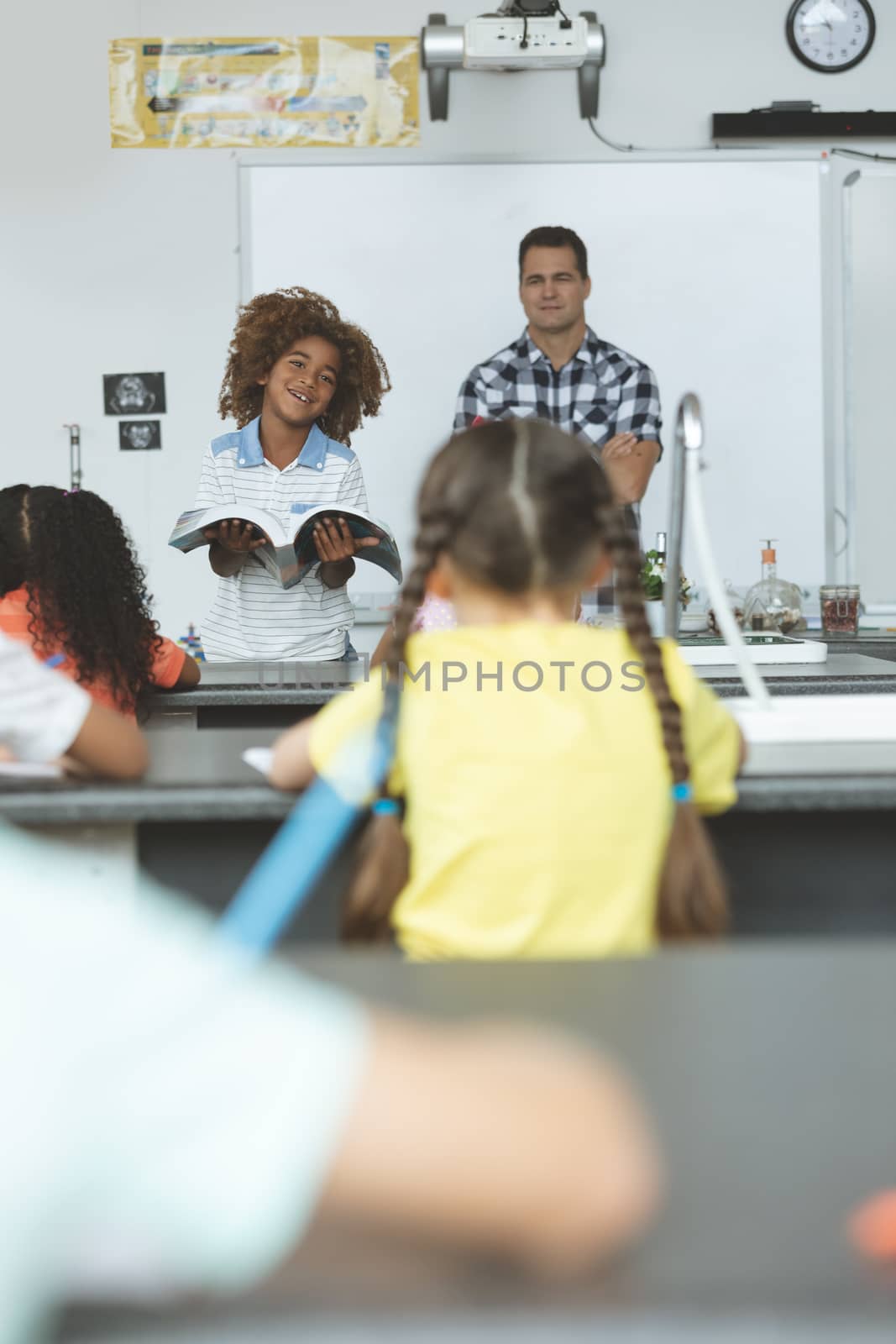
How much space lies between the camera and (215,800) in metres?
1.26

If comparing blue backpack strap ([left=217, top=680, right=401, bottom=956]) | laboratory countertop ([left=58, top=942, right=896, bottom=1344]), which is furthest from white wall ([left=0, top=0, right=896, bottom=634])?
laboratory countertop ([left=58, top=942, right=896, bottom=1344])

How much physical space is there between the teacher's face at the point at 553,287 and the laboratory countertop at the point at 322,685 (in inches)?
58.1

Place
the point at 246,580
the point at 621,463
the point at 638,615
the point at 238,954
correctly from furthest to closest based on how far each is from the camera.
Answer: the point at 621,463, the point at 246,580, the point at 638,615, the point at 238,954

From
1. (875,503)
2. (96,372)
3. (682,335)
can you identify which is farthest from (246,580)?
(875,503)

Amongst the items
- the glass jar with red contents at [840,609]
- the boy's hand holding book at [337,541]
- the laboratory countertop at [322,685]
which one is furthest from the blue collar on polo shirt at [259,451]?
the glass jar with red contents at [840,609]

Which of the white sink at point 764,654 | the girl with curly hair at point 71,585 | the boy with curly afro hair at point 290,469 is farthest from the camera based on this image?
the boy with curly afro hair at point 290,469

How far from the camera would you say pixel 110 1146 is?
0.54m

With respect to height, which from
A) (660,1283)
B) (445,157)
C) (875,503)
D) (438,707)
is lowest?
(660,1283)

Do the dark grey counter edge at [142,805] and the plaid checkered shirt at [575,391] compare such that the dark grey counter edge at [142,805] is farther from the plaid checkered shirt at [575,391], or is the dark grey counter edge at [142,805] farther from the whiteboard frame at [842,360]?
the whiteboard frame at [842,360]

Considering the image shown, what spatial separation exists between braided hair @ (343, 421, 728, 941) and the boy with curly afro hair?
1351 mm

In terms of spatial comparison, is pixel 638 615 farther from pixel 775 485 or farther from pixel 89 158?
pixel 89 158

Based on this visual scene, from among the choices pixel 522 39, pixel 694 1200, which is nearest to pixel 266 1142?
pixel 694 1200

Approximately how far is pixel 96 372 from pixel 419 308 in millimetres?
1068

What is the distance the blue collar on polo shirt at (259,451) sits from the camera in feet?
9.29
